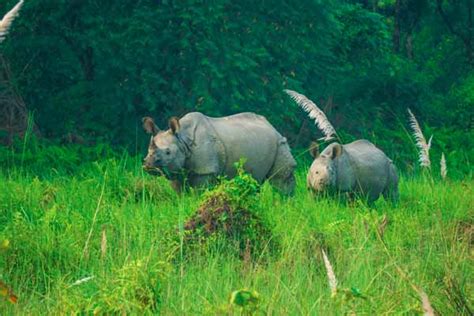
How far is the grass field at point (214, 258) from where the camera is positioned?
17.7ft

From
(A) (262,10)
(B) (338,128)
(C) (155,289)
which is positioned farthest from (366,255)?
(B) (338,128)

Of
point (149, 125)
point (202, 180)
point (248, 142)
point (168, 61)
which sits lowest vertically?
point (168, 61)

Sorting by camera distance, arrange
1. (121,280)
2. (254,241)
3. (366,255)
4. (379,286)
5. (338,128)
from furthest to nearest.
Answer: (338,128) < (254,241) < (366,255) < (379,286) < (121,280)

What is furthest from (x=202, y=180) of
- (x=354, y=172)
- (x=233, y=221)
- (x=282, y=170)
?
(x=233, y=221)

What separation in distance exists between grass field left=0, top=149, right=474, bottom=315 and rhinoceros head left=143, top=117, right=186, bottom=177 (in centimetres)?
29

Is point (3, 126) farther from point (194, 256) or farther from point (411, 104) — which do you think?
point (411, 104)

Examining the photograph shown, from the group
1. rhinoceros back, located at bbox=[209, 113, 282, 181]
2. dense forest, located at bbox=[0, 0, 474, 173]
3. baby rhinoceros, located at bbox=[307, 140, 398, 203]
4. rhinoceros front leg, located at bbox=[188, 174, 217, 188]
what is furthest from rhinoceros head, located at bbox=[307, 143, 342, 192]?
dense forest, located at bbox=[0, 0, 474, 173]

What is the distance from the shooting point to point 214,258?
6.98 meters

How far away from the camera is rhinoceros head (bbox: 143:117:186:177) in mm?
9758

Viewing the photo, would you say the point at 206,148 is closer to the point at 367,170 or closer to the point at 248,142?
the point at 248,142

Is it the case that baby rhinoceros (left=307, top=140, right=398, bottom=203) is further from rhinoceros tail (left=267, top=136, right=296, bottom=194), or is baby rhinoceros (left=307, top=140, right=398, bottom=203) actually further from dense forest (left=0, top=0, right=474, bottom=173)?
dense forest (left=0, top=0, right=474, bottom=173)

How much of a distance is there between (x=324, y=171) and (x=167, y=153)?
1.56m

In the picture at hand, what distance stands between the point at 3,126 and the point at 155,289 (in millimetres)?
8747

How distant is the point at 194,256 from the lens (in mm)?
6926
